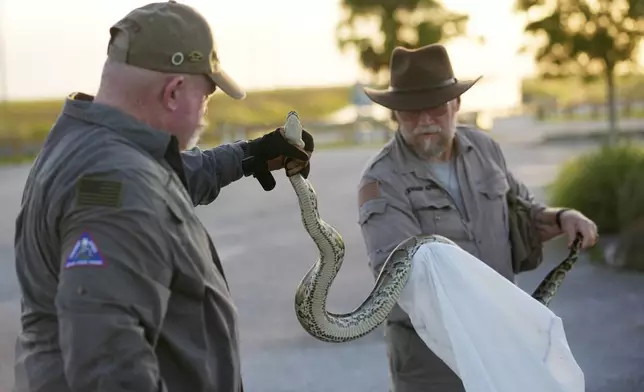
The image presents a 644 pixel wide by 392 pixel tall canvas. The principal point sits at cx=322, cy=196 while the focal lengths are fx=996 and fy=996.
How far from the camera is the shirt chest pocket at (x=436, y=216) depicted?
4023mm

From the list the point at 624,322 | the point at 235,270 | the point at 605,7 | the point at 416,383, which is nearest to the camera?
the point at 416,383

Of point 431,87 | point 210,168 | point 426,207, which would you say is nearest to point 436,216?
point 426,207

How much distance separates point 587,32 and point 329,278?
16424 millimetres

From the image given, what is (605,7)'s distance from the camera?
18484 mm

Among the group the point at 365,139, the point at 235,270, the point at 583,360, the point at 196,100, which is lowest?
the point at 365,139

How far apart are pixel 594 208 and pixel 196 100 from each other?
10842 millimetres

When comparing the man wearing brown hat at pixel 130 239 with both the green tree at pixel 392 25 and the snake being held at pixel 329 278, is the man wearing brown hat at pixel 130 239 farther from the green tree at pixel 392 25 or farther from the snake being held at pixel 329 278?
the green tree at pixel 392 25

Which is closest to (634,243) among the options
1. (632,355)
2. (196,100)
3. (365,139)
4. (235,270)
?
(632,355)

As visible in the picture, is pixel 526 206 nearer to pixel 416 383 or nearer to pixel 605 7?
pixel 416 383

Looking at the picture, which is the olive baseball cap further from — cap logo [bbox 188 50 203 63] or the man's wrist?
the man's wrist

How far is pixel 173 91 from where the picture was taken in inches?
106

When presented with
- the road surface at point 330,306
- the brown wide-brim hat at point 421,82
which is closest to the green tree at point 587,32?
the road surface at point 330,306

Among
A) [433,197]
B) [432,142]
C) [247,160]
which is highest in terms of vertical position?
[247,160]

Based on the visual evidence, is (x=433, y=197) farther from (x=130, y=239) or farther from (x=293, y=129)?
(x=130, y=239)
